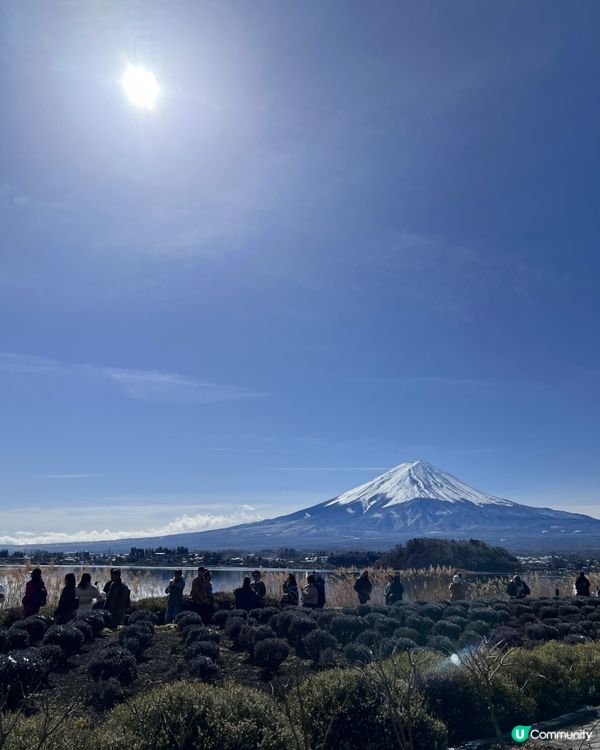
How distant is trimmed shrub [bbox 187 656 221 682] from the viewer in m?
8.22

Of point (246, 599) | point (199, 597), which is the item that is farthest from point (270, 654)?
point (246, 599)

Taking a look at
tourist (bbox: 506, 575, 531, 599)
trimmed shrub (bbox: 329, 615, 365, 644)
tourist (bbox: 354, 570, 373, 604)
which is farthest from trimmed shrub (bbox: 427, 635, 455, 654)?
tourist (bbox: 506, 575, 531, 599)

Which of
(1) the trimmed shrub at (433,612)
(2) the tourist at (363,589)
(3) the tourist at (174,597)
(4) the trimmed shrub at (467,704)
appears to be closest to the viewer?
(4) the trimmed shrub at (467,704)

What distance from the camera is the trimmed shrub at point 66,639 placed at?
9.70 m

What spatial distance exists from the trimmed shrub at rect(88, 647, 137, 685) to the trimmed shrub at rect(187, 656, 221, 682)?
2.78 ft

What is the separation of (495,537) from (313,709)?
651 ft

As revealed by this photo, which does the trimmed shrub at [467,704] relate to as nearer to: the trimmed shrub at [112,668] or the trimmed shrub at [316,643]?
the trimmed shrub at [316,643]

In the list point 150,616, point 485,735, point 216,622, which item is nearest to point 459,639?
point 485,735

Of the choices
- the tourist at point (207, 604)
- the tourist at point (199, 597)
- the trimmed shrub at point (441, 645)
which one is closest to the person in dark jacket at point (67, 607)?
the tourist at point (199, 597)

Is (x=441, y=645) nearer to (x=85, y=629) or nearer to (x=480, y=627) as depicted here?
(x=480, y=627)
